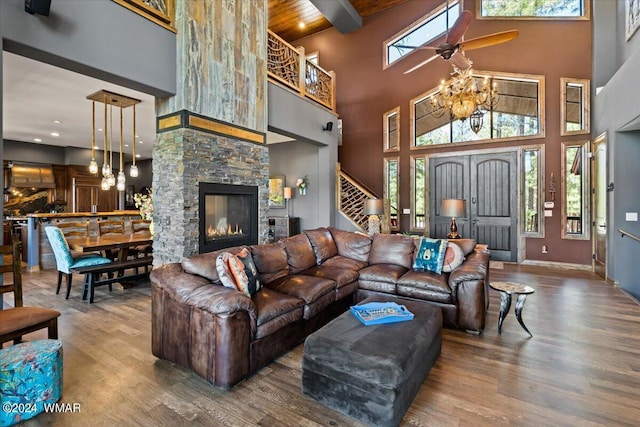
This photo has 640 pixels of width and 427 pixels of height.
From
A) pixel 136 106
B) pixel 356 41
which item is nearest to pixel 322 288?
pixel 136 106

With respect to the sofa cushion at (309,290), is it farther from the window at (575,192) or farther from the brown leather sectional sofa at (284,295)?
the window at (575,192)

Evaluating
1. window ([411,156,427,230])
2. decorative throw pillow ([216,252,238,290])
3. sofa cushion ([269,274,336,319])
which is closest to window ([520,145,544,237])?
window ([411,156,427,230])

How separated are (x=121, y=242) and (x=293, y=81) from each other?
4.46 metres

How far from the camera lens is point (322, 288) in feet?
10.9

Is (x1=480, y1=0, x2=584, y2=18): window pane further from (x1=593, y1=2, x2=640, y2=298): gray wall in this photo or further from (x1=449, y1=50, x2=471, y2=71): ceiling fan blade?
(x1=449, y1=50, x2=471, y2=71): ceiling fan blade

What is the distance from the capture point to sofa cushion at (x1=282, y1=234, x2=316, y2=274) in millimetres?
4000

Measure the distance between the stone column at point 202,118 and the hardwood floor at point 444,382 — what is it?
4.46ft

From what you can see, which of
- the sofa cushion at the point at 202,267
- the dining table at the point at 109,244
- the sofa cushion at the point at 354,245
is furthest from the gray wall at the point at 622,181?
the dining table at the point at 109,244

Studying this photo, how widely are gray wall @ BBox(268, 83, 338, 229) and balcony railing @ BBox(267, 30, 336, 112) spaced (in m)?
0.22

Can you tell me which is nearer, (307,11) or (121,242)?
(121,242)

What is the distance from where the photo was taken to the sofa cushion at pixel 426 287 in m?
3.46

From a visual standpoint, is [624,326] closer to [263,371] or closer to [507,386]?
[507,386]

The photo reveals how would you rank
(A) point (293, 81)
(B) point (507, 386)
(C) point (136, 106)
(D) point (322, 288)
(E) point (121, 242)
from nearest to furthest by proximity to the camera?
(B) point (507, 386)
(D) point (322, 288)
(E) point (121, 242)
(C) point (136, 106)
(A) point (293, 81)

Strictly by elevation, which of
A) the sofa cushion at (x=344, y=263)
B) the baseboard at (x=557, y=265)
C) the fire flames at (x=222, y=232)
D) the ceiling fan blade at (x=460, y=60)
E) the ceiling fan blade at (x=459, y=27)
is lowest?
the baseboard at (x=557, y=265)
